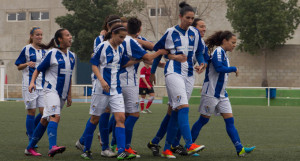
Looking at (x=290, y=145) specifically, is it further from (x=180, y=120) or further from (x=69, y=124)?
(x=69, y=124)

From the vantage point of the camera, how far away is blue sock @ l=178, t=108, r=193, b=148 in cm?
669

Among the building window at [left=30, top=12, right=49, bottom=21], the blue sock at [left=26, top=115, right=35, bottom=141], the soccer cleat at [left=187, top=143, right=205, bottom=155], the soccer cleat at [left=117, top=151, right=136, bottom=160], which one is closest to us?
the soccer cleat at [left=117, top=151, right=136, bottom=160]

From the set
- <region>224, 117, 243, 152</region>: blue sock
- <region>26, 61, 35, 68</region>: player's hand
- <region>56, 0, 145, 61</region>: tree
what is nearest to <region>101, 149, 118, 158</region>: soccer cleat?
<region>224, 117, 243, 152</region>: blue sock

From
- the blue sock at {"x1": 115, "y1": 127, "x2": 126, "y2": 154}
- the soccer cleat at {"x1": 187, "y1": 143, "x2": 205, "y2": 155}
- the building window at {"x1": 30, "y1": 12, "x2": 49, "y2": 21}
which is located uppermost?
the building window at {"x1": 30, "y1": 12, "x2": 49, "y2": 21}

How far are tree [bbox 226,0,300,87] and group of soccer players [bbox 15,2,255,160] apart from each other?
29034 mm

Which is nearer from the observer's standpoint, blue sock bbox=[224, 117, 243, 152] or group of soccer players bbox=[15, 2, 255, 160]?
group of soccer players bbox=[15, 2, 255, 160]

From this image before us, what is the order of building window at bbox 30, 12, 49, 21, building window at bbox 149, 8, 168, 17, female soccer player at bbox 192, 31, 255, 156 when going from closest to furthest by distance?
1. female soccer player at bbox 192, 31, 255, 156
2. building window at bbox 149, 8, 168, 17
3. building window at bbox 30, 12, 49, 21

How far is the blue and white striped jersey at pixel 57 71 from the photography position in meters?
7.17

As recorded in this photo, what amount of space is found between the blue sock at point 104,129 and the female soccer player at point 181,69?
0.82 metres

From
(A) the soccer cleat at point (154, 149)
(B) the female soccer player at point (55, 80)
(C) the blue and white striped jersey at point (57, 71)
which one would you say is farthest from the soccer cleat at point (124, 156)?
(C) the blue and white striped jersey at point (57, 71)

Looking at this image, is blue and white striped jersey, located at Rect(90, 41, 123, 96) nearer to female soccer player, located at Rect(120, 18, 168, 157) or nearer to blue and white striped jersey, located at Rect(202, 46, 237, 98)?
female soccer player, located at Rect(120, 18, 168, 157)

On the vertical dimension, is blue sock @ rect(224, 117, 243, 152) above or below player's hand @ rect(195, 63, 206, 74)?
below

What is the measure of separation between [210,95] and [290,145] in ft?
6.65

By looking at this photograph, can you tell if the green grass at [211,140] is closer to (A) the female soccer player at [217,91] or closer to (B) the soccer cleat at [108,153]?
(B) the soccer cleat at [108,153]
